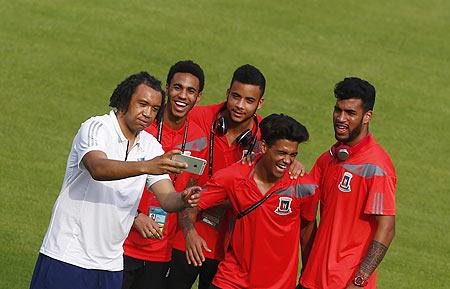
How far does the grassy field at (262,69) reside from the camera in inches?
564

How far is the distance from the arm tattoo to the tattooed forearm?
1399 mm

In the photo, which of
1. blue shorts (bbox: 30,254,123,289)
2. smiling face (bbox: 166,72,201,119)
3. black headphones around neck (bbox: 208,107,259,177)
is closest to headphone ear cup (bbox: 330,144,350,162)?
black headphones around neck (bbox: 208,107,259,177)

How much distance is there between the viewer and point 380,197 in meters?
8.22

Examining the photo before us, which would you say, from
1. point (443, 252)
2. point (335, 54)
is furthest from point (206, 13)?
point (443, 252)

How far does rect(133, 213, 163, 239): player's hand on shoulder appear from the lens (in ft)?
28.3

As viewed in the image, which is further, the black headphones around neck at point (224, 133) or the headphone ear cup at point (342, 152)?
the black headphones around neck at point (224, 133)


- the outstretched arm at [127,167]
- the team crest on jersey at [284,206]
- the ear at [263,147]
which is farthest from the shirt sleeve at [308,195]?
the outstretched arm at [127,167]

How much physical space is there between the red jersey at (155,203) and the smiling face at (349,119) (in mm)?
1436

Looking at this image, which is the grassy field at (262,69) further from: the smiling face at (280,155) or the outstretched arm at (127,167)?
the outstretched arm at (127,167)

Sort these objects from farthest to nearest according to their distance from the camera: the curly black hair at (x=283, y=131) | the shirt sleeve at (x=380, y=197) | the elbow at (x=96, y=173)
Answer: the curly black hair at (x=283, y=131) < the shirt sleeve at (x=380, y=197) < the elbow at (x=96, y=173)

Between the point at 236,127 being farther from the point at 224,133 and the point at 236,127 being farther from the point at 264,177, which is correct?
the point at 264,177

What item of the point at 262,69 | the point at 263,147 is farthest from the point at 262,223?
the point at 262,69

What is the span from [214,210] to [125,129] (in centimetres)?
169

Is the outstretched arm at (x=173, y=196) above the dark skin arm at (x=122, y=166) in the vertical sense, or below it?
below
